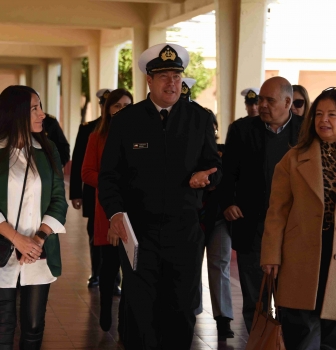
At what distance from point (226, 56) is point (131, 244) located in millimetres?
8341

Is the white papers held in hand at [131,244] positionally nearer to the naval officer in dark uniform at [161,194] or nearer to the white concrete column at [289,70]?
the naval officer in dark uniform at [161,194]

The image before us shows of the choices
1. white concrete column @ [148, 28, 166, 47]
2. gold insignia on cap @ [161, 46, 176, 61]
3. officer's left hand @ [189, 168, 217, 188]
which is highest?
white concrete column @ [148, 28, 166, 47]

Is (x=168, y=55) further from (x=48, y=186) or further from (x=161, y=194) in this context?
(x=48, y=186)

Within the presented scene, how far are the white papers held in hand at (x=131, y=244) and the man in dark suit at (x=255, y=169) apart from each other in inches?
49.2

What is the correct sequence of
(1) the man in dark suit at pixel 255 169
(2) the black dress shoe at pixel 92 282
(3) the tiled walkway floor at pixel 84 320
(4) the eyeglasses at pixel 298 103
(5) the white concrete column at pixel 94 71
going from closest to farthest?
(1) the man in dark suit at pixel 255 169, (3) the tiled walkway floor at pixel 84 320, (4) the eyeglasses at pixel 298 103, (2) the black dress shoe at pixel 92 282, (5) the white concrete column at pixel 94 71

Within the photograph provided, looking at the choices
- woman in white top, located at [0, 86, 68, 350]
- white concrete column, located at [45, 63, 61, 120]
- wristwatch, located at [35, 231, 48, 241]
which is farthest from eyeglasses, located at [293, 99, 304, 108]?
white concrete column, located at [45, 63, 61, 120]

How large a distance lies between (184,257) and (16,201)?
0.97m

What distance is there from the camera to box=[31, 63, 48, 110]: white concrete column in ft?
112

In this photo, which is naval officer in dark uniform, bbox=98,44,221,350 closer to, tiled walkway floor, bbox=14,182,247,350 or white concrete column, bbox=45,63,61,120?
tiled walkway floor, bbox=14,182,247,350

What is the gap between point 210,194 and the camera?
625 cm

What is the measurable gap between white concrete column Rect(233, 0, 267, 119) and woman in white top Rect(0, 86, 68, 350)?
25.3ft

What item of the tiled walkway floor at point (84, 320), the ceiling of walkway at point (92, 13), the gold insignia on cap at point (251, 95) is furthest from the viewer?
the ceiling of walkway at point (92, 13)

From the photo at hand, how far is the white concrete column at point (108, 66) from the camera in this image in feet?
74.4

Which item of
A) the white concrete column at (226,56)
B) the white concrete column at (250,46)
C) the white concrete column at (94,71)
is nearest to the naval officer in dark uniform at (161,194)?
the white concrete column at (250,46)
